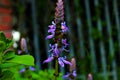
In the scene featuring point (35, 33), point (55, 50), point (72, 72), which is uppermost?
point (55, 50)

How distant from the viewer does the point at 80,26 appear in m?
5.14

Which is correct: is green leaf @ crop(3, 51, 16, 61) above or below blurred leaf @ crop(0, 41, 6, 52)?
below

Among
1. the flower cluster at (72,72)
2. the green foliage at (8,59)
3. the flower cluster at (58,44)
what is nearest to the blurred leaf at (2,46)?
the green foliage at (8,59)

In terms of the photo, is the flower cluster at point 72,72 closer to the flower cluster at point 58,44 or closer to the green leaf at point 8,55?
the flower cluster at point 58,44

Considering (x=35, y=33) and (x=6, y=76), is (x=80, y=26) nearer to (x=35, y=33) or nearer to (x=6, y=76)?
(x=35, y=33)

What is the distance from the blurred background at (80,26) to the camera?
501cm

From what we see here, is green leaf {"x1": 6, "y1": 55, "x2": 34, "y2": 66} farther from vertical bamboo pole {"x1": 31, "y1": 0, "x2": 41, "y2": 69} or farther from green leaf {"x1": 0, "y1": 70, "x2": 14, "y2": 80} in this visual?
vertical bamboo pole {"x1": 31, "y1": 0, "x2": 41, "y2": 69}

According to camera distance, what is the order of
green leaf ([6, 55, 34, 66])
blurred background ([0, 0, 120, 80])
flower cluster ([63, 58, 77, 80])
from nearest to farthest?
green leaf ([6, 55, 34, 66]), flower cluster ([63, 58, 77, 80]), blurred background ([0, 0, 120, 80])

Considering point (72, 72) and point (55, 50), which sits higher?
point (55, 50)

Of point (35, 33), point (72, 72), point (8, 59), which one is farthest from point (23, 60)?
point (35, 33)

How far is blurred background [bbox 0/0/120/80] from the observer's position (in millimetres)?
5008

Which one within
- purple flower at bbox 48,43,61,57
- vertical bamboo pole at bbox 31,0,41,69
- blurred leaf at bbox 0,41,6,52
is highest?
blurred leaf at bbox 0,41,6,52

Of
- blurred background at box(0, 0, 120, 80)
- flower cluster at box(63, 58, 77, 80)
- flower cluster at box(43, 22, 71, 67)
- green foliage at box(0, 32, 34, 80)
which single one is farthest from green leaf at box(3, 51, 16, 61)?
blurred background at box(0, 0, 120, 80)

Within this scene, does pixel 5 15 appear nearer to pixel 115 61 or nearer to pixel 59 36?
pixel 115 61
